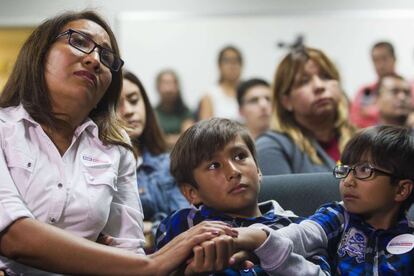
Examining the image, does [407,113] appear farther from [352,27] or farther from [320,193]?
[320,193]

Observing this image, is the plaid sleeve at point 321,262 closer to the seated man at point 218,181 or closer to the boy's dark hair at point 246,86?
the seated man at point 218,181

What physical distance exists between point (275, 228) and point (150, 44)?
348 cm

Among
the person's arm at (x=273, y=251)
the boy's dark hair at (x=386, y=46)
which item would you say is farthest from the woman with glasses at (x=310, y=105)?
the boy's dark hair at (x=386, y=46)

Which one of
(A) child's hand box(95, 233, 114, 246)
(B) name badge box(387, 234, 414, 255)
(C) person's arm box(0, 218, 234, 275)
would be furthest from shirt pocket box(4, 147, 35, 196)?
(B) name badge box(387, 234, 414, 255)

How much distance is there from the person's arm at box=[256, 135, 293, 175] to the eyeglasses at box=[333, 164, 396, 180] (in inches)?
27.2

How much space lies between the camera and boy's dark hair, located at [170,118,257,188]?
1.79 meters

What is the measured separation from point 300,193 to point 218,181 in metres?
0.40

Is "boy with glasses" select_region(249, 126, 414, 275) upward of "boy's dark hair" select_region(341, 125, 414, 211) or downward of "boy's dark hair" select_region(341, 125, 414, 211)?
downward

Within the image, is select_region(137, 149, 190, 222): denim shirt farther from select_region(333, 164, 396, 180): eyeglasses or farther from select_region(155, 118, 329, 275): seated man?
select_region(333, 164, 396, 180): eyeglasses

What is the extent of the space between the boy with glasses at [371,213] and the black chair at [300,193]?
0.62 feet

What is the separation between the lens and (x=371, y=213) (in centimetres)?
177

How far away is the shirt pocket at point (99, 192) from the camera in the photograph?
1.61m

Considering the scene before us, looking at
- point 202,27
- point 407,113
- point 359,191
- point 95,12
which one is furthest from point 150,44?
point 359,191

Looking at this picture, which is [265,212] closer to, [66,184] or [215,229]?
[215,229]
